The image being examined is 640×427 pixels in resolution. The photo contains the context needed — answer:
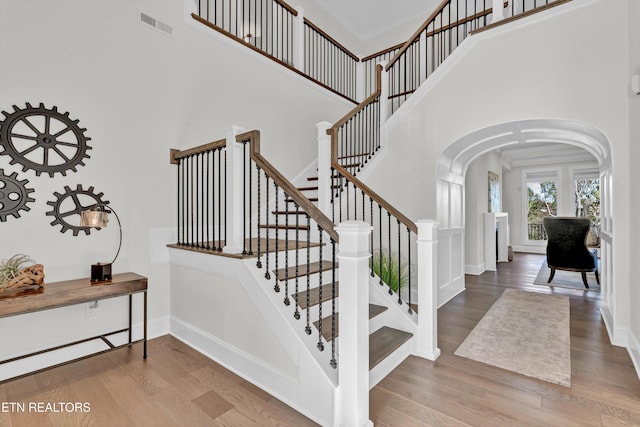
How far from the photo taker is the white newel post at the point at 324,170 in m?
3.59

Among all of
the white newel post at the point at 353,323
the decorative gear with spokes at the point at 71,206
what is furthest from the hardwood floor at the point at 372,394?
the decorative gear with spokes at the point at 71,206

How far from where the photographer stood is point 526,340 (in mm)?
2943

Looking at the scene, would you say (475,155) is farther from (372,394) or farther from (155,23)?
(155,23)

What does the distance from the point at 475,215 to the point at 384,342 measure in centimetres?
437

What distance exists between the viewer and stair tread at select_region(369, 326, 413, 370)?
91.2 inches

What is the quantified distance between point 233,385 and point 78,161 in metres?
2.20

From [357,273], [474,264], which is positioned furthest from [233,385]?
[474,264]

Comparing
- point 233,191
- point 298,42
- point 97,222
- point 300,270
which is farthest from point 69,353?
point 298,42

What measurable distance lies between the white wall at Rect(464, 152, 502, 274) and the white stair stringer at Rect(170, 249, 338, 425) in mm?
4749

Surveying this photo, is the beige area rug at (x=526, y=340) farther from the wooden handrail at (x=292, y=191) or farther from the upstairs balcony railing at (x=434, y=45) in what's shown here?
the upstairs balcony railing at (x=434, y=45)

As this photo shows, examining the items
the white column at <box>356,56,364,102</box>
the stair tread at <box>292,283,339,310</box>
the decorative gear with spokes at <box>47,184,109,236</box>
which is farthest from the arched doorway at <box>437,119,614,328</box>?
the decorative gear with spokes at <box>47,184,109,236</box>

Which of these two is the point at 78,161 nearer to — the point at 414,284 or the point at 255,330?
the point at 255,330

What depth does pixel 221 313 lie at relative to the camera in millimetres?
2525

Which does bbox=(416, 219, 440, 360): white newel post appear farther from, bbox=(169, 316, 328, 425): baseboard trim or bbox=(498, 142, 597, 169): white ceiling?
bbox=(498, 142, 597, 169): white ceiling
